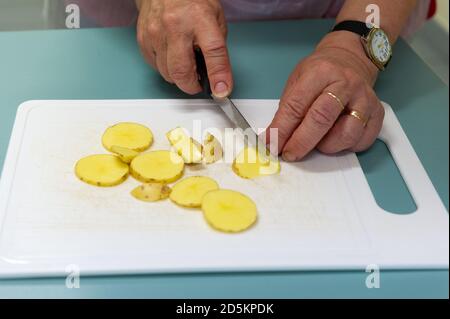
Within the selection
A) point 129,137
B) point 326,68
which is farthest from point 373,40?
point 129,137

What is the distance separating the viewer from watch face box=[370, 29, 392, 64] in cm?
101

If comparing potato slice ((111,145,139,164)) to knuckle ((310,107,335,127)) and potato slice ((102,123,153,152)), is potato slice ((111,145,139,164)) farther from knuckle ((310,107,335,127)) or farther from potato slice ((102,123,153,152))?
knuckle ((310,107,335,127))

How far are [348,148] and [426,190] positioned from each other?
144 millimetres

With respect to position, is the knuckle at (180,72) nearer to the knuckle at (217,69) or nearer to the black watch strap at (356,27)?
the knuckle at (217,69)

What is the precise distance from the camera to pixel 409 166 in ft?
3.06

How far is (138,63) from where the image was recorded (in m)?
1.17

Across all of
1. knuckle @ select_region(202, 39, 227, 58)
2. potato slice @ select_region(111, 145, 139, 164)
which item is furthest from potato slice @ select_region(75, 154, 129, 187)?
knuckle @ select_region(202, 39, 227, 58)

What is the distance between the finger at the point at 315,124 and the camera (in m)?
0.89

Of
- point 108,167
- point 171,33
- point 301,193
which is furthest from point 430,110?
point 108,167

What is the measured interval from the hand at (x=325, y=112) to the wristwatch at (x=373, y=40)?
79 millimetres

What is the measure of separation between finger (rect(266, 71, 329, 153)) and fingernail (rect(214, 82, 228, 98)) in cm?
11

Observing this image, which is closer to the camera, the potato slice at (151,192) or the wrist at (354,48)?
the potato slice at (151,192)

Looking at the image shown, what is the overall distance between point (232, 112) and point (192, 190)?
8.4 inches

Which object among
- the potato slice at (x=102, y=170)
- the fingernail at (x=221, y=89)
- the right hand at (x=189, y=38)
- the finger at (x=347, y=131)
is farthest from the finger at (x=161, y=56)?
the finger at (x=347, y=131)
